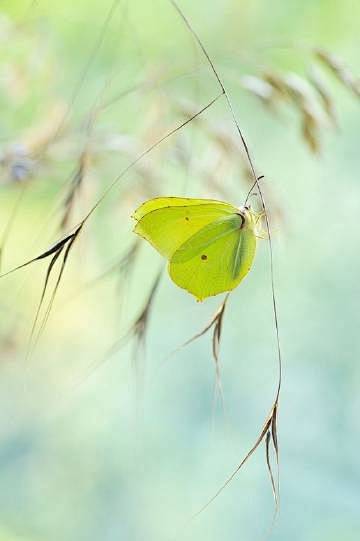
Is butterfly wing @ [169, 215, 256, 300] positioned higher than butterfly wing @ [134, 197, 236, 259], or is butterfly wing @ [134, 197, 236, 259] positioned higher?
butterfly wing @ [134, 197, 236, 259]

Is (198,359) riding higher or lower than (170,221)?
higher

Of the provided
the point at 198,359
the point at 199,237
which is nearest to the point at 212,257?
the point at 199,237

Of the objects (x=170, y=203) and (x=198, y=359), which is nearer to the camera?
(x=170, y=203)

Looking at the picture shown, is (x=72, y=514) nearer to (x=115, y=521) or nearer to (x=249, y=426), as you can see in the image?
(x=115, y=521)

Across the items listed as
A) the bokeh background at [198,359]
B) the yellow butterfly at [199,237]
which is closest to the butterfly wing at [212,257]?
the yellow butterfly at [199,237]

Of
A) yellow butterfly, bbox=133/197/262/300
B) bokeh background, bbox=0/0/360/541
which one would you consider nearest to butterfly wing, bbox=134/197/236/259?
yellow butterfly, bbox=133/197/262/300

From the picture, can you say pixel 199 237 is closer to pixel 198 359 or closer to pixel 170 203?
pixel 170 203

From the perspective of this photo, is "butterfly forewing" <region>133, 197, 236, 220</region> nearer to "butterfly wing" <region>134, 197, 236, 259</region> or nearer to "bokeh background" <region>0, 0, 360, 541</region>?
"butterfly wing" <region>134, 197, 236, 259</region>
